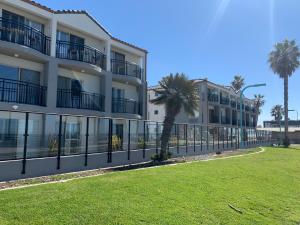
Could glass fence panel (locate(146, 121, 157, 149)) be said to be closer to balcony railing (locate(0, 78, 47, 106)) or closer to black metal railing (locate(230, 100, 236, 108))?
balcony railing (locate(0, 78, 47, 106))

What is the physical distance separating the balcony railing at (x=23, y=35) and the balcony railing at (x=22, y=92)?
2.31 meters

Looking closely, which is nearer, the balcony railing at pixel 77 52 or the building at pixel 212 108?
the balcony railing at pixel 77 52

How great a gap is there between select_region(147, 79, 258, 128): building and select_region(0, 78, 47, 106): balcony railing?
23.9 m

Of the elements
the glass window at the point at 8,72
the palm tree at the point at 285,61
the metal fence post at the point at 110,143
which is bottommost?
the metal fence post at the point at 110,143

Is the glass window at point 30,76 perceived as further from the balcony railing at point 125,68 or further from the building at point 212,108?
the building at point 212,108

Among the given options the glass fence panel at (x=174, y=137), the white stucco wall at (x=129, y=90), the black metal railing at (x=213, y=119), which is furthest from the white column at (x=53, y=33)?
the black metal railing at (x=213, y=119)

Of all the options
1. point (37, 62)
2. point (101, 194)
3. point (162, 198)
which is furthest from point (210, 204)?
point (37, 62)

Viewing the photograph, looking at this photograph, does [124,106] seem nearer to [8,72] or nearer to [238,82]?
[8,72]

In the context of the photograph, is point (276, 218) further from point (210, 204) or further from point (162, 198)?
point (162, 198)

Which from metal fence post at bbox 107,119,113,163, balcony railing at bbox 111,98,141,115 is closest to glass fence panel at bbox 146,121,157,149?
metal fence post at bbox 107,119,113,163

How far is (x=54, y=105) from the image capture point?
72.8 ft

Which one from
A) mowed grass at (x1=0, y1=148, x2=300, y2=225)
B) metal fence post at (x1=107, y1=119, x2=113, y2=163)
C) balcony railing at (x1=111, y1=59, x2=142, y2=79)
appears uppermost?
balcony railing at (x1=111, y1=59, x2=142, y2=79)

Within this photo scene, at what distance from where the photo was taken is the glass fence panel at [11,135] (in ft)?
43.3

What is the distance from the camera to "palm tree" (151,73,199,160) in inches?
928
